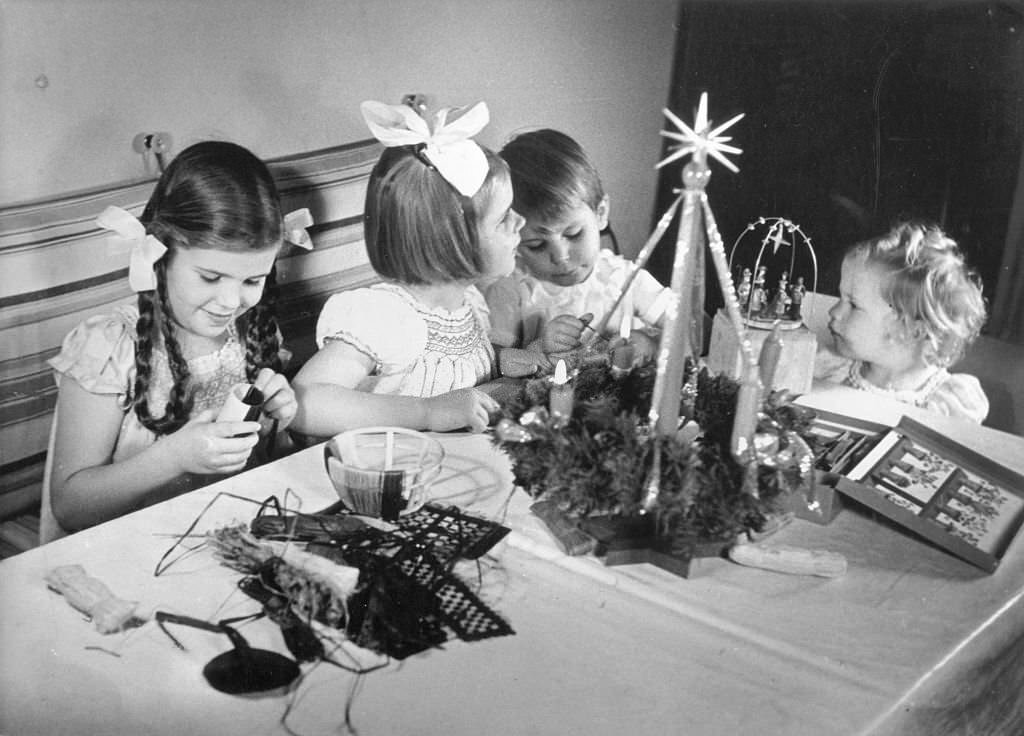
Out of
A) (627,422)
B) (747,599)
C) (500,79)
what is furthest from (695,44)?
(747,599)

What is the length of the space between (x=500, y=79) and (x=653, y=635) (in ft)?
3.80

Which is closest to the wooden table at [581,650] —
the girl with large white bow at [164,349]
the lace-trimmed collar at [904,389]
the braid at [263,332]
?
the girl with large white bow at [164,349]

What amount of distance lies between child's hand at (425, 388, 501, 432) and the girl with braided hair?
0.97 meters

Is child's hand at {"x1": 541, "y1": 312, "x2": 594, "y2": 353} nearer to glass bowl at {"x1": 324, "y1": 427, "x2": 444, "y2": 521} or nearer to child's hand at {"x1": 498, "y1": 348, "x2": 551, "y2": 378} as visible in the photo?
child's hand at {"x1": 498, "y1": 348, "x2": 551, "y2": 378}

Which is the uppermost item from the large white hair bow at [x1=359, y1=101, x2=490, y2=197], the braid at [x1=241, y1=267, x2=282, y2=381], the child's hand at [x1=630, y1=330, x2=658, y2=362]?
the large white hair bow at [x1=359, y1=101, x2=490, y2=197]

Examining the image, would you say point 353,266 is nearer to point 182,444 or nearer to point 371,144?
point 371,144

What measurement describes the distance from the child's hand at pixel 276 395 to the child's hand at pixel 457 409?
27cm

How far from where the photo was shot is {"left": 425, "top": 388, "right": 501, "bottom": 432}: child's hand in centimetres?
174

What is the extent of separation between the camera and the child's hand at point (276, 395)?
1.61 m

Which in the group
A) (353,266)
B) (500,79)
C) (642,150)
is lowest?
(353,266)

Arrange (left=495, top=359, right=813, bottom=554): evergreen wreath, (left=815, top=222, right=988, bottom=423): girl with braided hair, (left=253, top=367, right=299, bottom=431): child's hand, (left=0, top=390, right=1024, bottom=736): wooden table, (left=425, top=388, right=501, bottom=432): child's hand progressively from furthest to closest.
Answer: (left=815, top=222, right=988, bottom=423): girl with braided hair
(left=425, top=388, right=501, bottom=432): child's hand
(left=253, top=367, right=299, bottom=431): child's hand
(left=495, top=359, right=813, bottom=554): evergreen wreath
(left=0, top=390, right=1024, bottom=736): wooden table

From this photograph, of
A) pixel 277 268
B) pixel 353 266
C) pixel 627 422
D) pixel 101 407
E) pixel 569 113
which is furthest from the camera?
pixel 569 113

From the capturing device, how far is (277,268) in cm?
171

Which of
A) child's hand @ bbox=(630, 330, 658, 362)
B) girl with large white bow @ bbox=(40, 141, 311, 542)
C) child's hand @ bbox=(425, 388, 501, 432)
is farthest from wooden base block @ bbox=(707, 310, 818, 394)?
girl with large white bow @ bbox=(40, 141, 311, 542)
